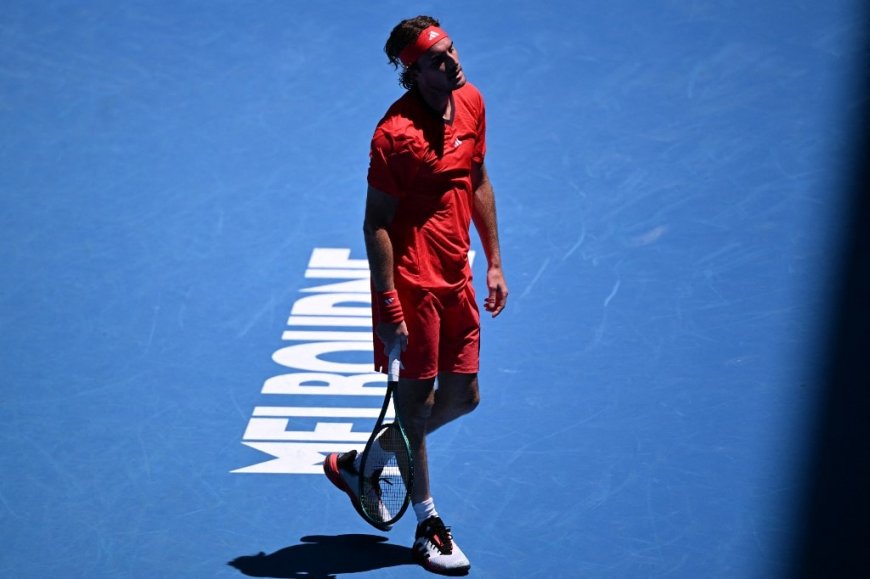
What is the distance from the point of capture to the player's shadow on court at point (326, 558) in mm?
5461

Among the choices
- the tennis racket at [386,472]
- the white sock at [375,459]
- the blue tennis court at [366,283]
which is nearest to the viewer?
the tennis racket at [386,472]

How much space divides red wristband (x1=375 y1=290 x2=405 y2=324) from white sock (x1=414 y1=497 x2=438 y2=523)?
82 centimetres

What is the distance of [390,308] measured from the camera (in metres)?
5.14

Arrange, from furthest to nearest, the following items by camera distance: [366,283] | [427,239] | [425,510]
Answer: [366,283] → [425,510] → [427,239]

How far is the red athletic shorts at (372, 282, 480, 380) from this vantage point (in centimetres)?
525

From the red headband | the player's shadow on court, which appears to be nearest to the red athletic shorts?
the player's shadow on court

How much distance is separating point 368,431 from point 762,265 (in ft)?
8.17

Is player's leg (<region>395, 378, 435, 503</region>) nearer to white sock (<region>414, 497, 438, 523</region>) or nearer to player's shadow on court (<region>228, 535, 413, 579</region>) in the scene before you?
white sock (<region>414, 497, 438, 523</region>)

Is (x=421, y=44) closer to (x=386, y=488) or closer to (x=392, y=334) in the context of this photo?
(x=392, y=334)

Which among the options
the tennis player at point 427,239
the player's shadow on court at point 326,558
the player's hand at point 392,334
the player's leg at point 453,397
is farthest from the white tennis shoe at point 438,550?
the player's hand at point 392,334

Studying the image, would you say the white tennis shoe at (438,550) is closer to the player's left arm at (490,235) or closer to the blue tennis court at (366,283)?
the blue tennis court at (366,283)

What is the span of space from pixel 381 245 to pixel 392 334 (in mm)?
342

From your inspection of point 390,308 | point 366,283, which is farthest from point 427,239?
point 366,283

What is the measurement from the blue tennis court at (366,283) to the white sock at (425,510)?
8.3 inches
